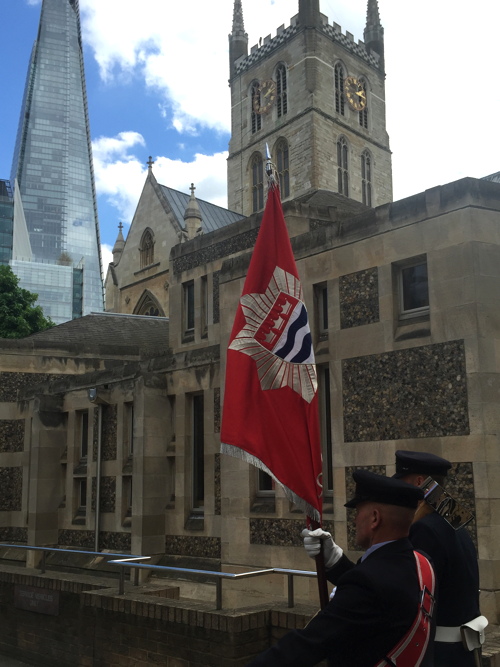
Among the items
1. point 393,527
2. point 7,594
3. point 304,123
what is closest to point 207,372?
point 7,594

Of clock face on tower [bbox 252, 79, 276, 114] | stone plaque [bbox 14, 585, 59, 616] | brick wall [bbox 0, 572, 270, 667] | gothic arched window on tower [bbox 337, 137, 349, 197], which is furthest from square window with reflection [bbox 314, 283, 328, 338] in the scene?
clock face on tower [bbox 252, 79, 276, 114]

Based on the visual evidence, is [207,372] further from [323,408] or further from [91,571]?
[91,571]

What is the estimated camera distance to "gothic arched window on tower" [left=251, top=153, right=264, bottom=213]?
65887 mm

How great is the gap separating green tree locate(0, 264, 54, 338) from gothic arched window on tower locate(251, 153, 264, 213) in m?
28.5

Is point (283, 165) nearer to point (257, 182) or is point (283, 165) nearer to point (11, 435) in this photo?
point (257, 182)

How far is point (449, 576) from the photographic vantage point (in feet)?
15.3

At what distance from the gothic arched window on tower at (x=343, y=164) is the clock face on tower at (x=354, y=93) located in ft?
13.9

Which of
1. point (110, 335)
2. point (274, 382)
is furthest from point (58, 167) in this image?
point (274, 382)

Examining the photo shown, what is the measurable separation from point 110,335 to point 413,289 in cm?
1605

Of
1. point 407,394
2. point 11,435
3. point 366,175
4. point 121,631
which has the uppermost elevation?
point 366,175

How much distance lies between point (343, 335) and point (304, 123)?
53.7m

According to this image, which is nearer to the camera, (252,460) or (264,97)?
(252,460)

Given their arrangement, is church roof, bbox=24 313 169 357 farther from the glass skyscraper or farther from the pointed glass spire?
the glass skyscraper

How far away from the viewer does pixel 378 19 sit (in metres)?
75.6
